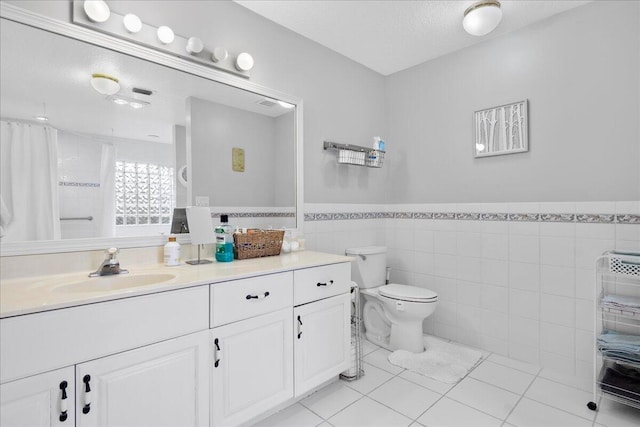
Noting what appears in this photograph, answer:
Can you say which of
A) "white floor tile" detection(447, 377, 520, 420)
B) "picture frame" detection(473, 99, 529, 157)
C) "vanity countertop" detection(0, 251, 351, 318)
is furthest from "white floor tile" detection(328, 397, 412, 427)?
"picture frame" detection(473, 99, 529, 157)

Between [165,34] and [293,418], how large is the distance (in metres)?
2.12

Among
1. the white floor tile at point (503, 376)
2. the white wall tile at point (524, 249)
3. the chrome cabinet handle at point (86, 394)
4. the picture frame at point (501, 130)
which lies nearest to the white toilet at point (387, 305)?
the white floor tile at point (503, 376)

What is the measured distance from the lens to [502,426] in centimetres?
158

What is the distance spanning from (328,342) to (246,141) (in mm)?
1359

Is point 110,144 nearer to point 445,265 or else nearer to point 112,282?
point 112,282

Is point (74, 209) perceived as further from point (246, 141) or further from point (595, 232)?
point (595, 232)

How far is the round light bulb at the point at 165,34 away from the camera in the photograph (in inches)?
63.5

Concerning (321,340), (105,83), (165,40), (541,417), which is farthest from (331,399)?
(165,40)

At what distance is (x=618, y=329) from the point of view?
1.87m

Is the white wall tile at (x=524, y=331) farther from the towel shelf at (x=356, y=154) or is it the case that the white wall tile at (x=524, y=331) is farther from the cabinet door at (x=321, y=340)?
the towel shelf at (x=356, y=154)

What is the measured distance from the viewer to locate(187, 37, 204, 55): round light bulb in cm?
171

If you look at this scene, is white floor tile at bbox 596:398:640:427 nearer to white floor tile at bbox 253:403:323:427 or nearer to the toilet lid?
the toilet lid

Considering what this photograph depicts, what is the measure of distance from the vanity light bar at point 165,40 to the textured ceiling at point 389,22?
41cm

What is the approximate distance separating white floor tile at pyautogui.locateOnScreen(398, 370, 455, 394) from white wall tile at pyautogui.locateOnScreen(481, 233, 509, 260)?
100 centimetres
